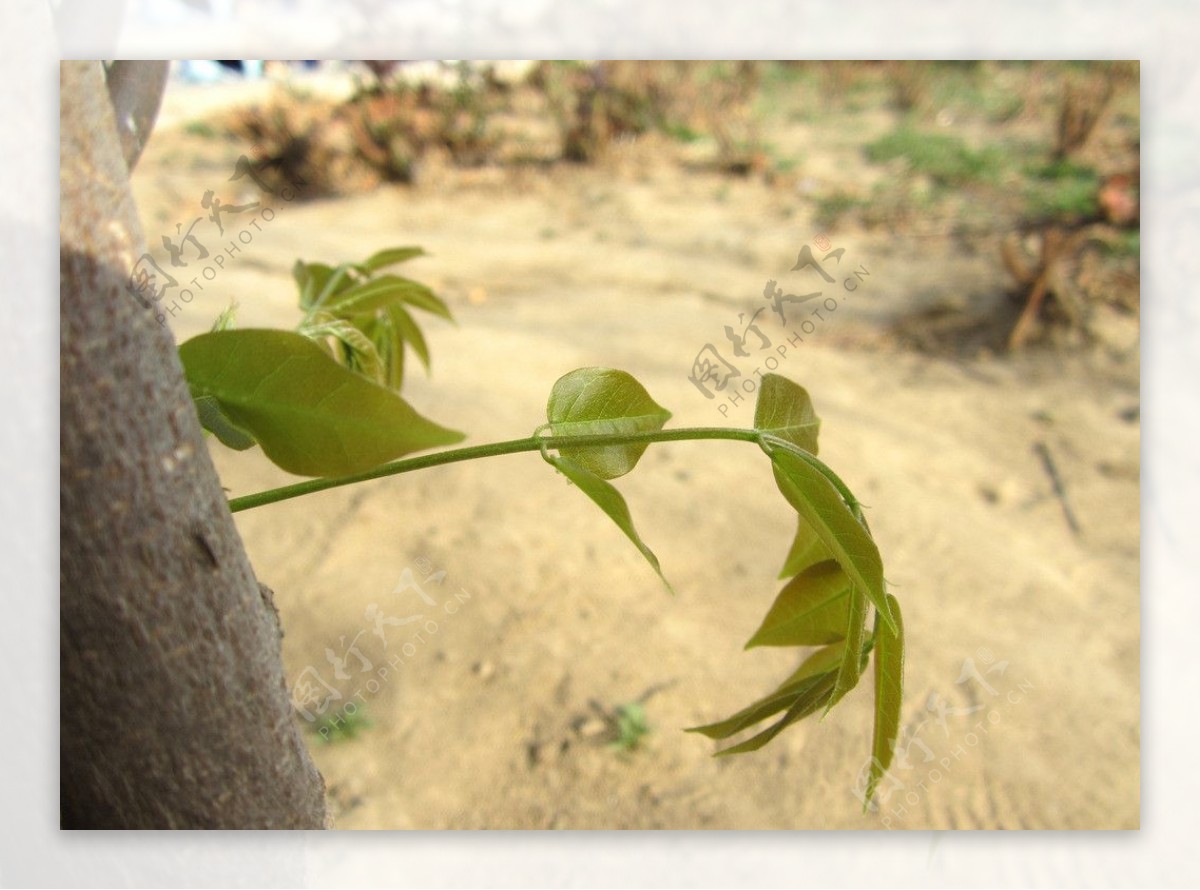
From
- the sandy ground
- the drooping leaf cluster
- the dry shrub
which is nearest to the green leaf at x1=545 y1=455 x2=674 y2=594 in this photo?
the drooping leaf cluster

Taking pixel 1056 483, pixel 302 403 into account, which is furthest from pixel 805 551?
pixel 1056 483

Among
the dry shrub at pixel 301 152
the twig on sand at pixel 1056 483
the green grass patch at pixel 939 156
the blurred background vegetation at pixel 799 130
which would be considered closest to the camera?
the twig on sand at pixel 1056 483

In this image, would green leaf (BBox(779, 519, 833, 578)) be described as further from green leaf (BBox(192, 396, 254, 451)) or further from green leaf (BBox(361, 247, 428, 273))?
green leaf (BBox(361, 247, 428, 273))

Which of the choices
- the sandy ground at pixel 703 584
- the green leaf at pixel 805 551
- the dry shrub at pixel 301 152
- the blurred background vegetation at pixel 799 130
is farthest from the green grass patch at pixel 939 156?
the green leaf at pixel 805 551

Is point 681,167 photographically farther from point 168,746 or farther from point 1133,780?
point 168,746

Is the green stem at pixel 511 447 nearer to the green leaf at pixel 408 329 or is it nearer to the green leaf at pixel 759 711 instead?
the green leaf at pixel 759 711

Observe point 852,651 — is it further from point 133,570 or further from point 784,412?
point 133,570
